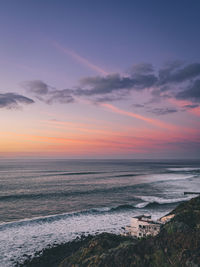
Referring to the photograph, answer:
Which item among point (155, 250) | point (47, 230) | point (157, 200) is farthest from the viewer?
point (157, 200)

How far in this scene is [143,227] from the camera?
33.5 metres

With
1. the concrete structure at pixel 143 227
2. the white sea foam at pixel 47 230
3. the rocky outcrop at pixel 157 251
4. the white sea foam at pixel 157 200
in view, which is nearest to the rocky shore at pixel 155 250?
the rocky outcrop at pixel 157 251

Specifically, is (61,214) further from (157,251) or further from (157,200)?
(157,251)

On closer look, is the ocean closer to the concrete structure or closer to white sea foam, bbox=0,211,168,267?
white sea foam, bbox=0,211,168,267

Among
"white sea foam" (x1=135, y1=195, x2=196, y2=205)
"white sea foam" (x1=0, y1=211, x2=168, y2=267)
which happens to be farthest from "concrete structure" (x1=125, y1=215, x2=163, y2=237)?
"white sea foam" (x1=135, y1=195, x2=196, y2=205)

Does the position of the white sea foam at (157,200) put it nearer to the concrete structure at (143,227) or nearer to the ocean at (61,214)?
the ocean at (61,214)

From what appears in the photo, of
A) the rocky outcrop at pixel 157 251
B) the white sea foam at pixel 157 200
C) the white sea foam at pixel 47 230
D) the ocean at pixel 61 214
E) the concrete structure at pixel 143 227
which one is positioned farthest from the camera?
the white sea foam at pixel 157 200

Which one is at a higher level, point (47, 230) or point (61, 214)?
point (47, 230)

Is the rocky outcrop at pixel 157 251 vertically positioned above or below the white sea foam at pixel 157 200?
above

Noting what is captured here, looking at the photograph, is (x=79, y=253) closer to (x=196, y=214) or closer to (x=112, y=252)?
(x=112, y=252)

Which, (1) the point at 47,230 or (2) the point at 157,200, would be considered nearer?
(1) the point at 47,230

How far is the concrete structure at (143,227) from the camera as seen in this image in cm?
3238

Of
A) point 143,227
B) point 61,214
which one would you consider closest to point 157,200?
point 61,214

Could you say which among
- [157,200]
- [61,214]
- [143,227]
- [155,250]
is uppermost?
[155,250]
